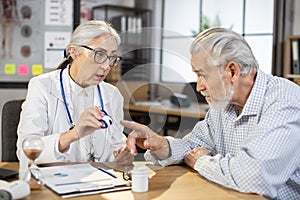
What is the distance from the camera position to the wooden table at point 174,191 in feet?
4.47

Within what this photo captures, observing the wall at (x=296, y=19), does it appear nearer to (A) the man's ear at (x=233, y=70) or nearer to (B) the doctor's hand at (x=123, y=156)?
(A) the man's ear at (x=233, y=70)

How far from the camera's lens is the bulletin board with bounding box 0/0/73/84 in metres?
3.89

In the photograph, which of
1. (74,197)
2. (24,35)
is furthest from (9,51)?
(74,197)

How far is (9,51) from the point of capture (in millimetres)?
3904

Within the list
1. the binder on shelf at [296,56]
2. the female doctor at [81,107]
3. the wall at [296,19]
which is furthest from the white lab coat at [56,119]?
the wall at [296,19]

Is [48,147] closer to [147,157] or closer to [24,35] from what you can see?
[147,157]

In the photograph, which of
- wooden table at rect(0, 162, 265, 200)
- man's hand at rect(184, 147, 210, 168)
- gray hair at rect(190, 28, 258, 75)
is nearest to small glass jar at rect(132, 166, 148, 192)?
wooden table at rect(0, 162, 265, 200)

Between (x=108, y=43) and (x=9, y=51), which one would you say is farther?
(x=9, y=51)

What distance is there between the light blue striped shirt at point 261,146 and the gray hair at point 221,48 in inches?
4.8

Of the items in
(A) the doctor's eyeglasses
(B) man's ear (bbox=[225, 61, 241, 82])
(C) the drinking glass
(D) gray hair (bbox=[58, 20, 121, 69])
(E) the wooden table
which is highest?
(D) gray hair (bbox=[58, 20, 121, 69])

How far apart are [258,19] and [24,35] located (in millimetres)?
2688

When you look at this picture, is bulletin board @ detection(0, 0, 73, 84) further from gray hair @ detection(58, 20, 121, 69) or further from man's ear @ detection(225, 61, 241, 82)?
man's ear @ detection(225, 61, 241, 82)

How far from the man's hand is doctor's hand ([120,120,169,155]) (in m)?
0.13

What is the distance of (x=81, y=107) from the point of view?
1.79 meters
